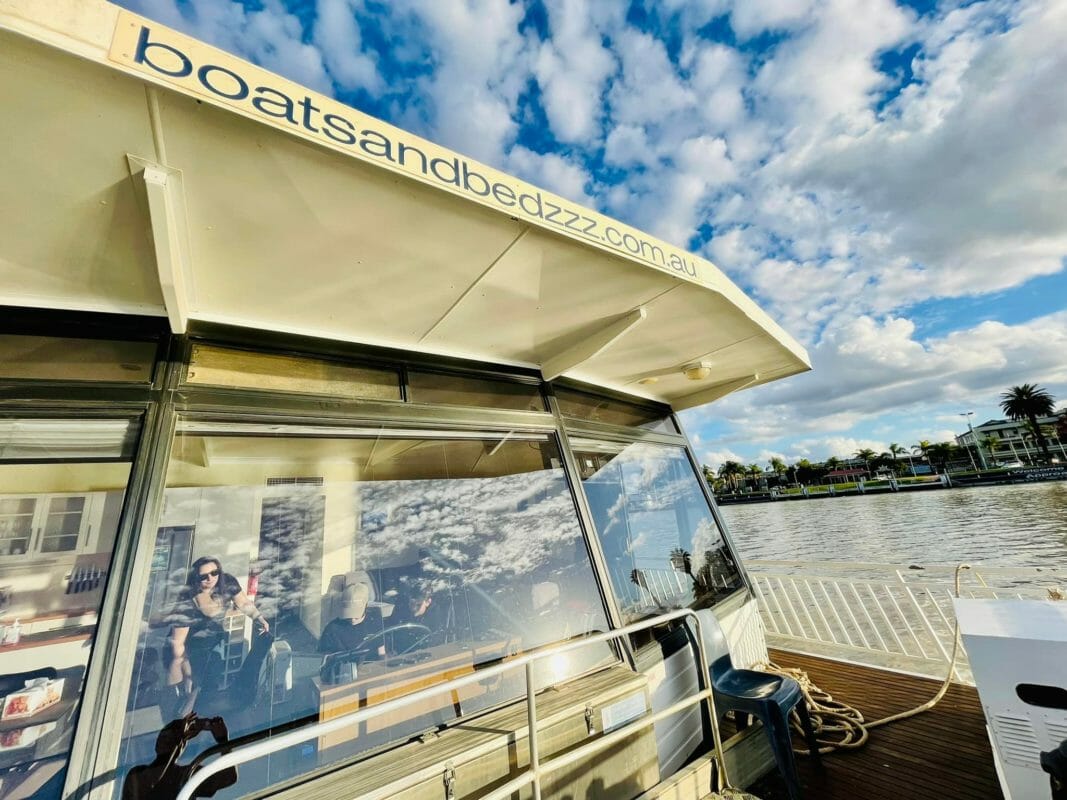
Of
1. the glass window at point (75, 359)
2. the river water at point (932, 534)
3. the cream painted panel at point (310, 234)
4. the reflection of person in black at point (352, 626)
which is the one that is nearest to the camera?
the cream painted panel at point (310, 234)

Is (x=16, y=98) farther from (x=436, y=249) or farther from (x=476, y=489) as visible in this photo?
(x=476, y=489)

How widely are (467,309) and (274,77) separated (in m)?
1.10

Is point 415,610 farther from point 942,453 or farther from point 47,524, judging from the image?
point 942,453

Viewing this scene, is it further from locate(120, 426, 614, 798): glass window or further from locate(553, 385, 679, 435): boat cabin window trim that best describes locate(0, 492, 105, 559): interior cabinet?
locate(553, 385, 679, 435): boat cabin window trim

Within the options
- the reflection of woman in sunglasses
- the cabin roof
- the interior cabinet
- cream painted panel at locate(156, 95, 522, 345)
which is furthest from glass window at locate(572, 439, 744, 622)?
the interior cabinet

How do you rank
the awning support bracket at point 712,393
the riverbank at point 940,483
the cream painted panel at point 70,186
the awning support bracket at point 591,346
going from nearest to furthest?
1. the cream painted panel at point 70,186
2. the awning support bracket at point 591,346
3. the awning support bracket at point 712,393
4. the riverbank at point 940,483

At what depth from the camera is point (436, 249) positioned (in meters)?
1.64

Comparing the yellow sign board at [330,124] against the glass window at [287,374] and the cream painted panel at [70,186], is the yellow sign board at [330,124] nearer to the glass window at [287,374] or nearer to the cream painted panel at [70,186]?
the cream painted panel at [70,186]

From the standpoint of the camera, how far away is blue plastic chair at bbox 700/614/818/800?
6.68ft

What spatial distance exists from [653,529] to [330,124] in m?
2.98

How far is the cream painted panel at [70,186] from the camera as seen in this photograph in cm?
97

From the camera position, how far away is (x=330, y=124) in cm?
118

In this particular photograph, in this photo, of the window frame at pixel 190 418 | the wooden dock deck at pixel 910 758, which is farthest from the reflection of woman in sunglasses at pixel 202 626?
the wooden dock deck at pixel 910 758

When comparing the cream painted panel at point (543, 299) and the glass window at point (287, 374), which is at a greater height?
the cream painted panel at point (543, 299)
